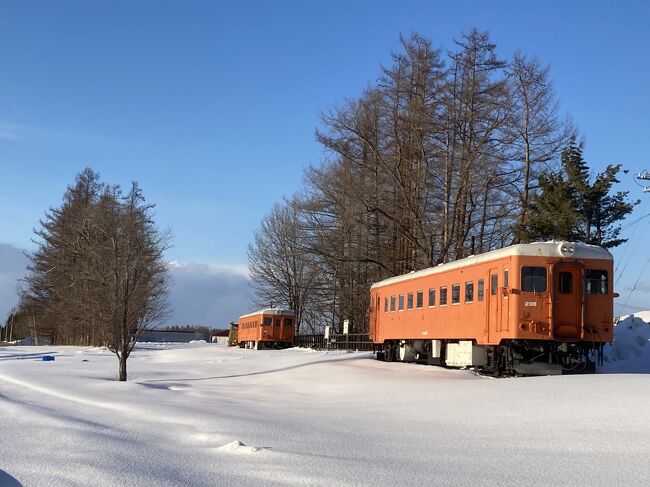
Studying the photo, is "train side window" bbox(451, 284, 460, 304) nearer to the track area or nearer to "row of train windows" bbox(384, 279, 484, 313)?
"row of train windows" bbox(384, 279, 484, 313)

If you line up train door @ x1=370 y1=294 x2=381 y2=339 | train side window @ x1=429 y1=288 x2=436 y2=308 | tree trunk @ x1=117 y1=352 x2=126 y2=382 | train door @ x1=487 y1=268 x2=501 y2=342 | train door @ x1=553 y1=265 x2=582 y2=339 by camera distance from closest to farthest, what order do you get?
train door @ x1=553 y1=265 x2=582 y2=339, train door @ x1=487 y1=268 x2=501 y2=342, tree trunk @ x1=117 y1=352 x2=126 y2=382, train side window @ x1=429 y1=288 x2=436 y2=308, train door @ x1=370 y1=294 x2=381 y2=339

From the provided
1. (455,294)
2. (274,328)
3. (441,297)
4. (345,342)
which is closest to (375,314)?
(441,297)

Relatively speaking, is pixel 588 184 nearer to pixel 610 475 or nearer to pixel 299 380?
pixel 299 380

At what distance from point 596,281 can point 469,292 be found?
313 cm

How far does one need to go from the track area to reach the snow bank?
713 centimetres

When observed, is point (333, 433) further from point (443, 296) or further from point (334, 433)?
point (443, 296)

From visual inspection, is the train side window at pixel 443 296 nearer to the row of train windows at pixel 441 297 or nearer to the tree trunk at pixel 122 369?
the row of train windows at pixel 441 297

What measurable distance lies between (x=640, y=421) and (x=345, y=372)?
37.4 feet

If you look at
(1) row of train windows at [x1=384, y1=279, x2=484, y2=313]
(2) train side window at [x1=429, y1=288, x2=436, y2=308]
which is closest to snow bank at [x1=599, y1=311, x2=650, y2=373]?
(1) row of train windows at [x1=384, y1=279, x2=484, y2=313]

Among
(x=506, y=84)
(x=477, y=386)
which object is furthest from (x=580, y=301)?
(x=506, y=84)

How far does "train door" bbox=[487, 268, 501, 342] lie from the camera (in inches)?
692

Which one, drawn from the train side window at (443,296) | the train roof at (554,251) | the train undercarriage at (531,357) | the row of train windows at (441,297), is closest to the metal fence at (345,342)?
the row of train windows at (441,297)

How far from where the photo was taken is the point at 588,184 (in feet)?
97.5

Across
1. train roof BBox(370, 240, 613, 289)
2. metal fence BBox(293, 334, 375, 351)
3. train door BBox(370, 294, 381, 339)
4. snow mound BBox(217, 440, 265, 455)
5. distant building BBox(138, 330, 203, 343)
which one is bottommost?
distant building BBox(138, 330, 203, 343)
